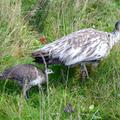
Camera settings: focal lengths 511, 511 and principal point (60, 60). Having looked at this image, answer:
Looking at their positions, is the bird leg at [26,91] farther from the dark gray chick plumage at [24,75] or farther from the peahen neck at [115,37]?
the peahen neck at [115,37]

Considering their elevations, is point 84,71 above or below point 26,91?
above

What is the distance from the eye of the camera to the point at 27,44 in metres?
5.24

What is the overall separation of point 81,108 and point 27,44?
3.83 ft

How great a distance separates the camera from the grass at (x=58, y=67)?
424 cm

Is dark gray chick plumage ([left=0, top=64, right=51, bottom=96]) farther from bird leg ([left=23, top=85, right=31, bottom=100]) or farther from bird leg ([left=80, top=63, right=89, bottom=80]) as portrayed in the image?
bird leg ([left=80, top=63, right=89, bottom=80])

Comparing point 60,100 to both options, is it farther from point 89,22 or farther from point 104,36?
point 89,22

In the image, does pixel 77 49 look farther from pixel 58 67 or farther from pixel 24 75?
pixel 24 75

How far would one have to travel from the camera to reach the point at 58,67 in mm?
4781

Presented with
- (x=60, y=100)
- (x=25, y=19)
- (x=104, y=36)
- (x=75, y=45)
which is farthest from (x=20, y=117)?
(x=25, y=19)

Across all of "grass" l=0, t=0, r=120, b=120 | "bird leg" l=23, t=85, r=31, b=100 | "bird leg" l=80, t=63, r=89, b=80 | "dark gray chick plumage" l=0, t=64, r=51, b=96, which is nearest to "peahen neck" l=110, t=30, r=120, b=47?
"grass" l=0, t=0, r=120, b=120

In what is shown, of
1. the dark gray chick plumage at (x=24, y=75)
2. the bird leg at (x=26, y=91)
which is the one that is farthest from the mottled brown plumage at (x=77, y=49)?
the bird leg at (x=26, y=91)

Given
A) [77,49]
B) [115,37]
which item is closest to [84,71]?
[77,49]

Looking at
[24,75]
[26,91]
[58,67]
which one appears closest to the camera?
[24,75]

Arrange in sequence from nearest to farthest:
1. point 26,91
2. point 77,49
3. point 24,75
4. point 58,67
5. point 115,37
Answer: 1. point 24,75
2. point 26,91
3. point 77,49
4. point 58,67
5. point 115,37
